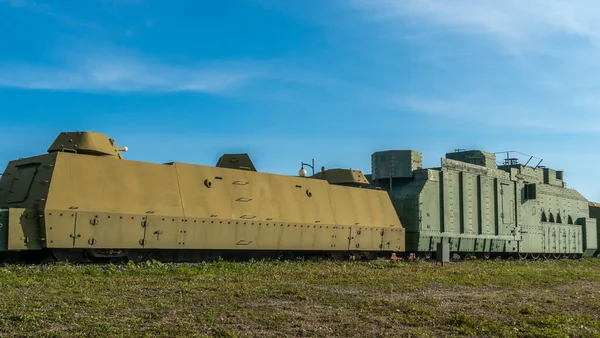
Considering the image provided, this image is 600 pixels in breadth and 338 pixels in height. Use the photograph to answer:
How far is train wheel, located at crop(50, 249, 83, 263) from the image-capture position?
16750mm

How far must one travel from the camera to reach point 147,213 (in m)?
18.2

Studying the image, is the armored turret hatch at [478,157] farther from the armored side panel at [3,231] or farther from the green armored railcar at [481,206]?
the armored side panel at [3,231]

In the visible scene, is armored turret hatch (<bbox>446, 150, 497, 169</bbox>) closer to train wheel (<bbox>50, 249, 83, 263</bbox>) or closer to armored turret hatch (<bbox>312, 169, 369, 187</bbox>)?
armored turret hatch (<bbox>312, 169, 369, 187</bbox>)

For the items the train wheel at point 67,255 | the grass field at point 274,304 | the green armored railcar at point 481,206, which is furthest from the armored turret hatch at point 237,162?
the green armored railcar at point 481,206

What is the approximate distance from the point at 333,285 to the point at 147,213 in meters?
6.31

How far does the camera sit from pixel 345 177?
26875 mm

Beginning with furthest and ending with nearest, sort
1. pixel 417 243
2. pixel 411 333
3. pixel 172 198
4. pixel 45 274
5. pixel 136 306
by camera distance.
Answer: pixel 417 243, pixel 172 198, pixel 45 274, pixel 136 306, pixel 411 333

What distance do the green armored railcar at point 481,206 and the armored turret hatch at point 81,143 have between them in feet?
47.6

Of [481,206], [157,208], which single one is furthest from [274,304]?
[481,206]

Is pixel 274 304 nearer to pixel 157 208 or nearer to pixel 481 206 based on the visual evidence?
pixel 157 208

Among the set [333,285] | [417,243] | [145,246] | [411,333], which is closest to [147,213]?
[145,246]

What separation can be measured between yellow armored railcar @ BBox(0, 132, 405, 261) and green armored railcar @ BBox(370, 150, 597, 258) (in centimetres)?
476

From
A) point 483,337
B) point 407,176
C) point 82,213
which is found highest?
point 407,176

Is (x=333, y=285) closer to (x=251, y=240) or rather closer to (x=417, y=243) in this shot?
(x=251, y=240)
